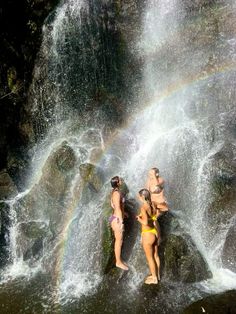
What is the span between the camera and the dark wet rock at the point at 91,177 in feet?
39.3

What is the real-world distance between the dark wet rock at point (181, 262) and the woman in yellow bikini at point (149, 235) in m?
0.29

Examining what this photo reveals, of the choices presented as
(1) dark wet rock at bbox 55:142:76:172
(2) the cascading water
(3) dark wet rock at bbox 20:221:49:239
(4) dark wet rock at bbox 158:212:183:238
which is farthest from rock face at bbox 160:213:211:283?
(1) dark wet rock at bbox 55:142:76:172

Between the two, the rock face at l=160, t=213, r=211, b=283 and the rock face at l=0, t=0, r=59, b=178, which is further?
the rock face at l=0, t=0, r=59, b=178

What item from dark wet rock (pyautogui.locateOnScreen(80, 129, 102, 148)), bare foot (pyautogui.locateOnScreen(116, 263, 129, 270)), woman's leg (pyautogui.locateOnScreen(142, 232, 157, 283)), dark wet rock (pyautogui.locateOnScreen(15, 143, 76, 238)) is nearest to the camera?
woman's leg (pyautogui.locateOnScreen(142, 232, 157, 283))

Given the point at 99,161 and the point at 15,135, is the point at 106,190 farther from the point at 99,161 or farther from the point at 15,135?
the point at 15,135

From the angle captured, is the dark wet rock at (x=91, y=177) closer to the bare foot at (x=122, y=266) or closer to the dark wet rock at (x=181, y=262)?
the bare foot at (x=122, y=266)

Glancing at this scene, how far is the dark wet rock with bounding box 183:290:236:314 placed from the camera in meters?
7.41

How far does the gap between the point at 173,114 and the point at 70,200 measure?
18.6ft

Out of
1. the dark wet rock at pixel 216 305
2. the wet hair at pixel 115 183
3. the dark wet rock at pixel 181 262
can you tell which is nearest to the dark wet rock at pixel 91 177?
the wet hair at pixel 115 183

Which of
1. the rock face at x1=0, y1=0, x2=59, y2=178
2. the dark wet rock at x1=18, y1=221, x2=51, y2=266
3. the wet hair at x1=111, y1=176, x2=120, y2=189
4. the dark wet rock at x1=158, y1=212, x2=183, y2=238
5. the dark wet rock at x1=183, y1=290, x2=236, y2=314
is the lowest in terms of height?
the dark wet rock at x1=183, y1=290, x2=236, y2=314

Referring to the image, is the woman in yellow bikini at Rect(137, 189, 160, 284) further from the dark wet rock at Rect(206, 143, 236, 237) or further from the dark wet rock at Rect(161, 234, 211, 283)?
the dark wet rock at Rect(206, 143, 236, 237)

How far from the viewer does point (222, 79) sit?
52.2ft

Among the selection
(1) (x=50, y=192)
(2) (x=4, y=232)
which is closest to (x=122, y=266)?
(1) (x=50, y=192)

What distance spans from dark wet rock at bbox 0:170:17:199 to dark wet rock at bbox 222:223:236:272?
705cm
